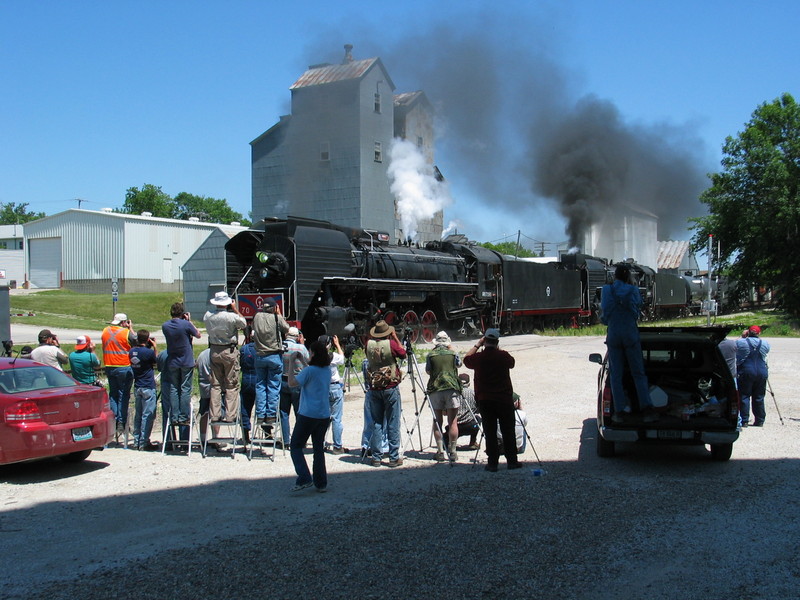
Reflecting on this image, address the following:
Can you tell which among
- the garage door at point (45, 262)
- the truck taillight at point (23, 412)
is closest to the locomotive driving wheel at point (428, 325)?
the truck taillight at point (23, 412)

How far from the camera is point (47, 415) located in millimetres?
8156

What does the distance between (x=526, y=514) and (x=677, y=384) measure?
3662 millimetres

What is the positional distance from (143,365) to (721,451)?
7.39 metres

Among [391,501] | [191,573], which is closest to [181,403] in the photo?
[391,501]

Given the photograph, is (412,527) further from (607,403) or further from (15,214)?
(15,214)

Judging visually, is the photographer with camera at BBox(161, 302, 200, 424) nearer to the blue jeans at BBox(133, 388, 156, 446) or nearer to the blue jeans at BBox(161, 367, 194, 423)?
the blue jeans at BBox(161, 367, 194, 423)

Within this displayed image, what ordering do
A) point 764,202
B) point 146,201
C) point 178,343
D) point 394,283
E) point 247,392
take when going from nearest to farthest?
1. point 178,343
2. point 247,392
3. point 394,283
4. point 764,202
5. point 146,201

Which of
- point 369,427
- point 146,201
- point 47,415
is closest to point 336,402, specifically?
point 369,427

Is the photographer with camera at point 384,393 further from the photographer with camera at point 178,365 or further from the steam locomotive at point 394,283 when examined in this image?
the steam locomotive at point 394,283

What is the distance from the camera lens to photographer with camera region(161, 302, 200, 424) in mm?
9477

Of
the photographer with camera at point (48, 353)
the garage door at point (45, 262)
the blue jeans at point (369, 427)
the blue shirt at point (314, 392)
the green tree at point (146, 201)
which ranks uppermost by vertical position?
the green tree at point (146, 201)

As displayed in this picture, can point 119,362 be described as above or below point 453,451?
above

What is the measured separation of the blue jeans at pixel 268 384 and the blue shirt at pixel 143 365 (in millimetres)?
1494

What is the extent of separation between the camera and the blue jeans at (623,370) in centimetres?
834
